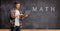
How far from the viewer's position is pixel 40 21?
5.93 m

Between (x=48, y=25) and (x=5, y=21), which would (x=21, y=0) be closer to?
(x=5, y=21)

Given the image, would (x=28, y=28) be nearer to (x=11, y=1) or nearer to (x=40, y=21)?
(x=40, y=21)

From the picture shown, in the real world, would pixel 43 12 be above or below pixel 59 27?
above

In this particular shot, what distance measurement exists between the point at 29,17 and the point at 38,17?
31 centimetres

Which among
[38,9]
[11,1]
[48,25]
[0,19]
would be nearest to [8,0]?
[11,1]

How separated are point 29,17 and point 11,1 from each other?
0.83 metres

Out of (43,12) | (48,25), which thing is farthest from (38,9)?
(48,25)

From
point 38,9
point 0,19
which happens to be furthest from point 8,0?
point 38,9

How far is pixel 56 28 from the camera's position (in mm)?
5922

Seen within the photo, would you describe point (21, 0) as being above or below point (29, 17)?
above

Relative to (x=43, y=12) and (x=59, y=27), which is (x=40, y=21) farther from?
(x=59, y=27)

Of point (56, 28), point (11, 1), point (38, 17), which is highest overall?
point (11, 1)

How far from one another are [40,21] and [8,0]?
1330 mm

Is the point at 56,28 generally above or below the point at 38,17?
below
